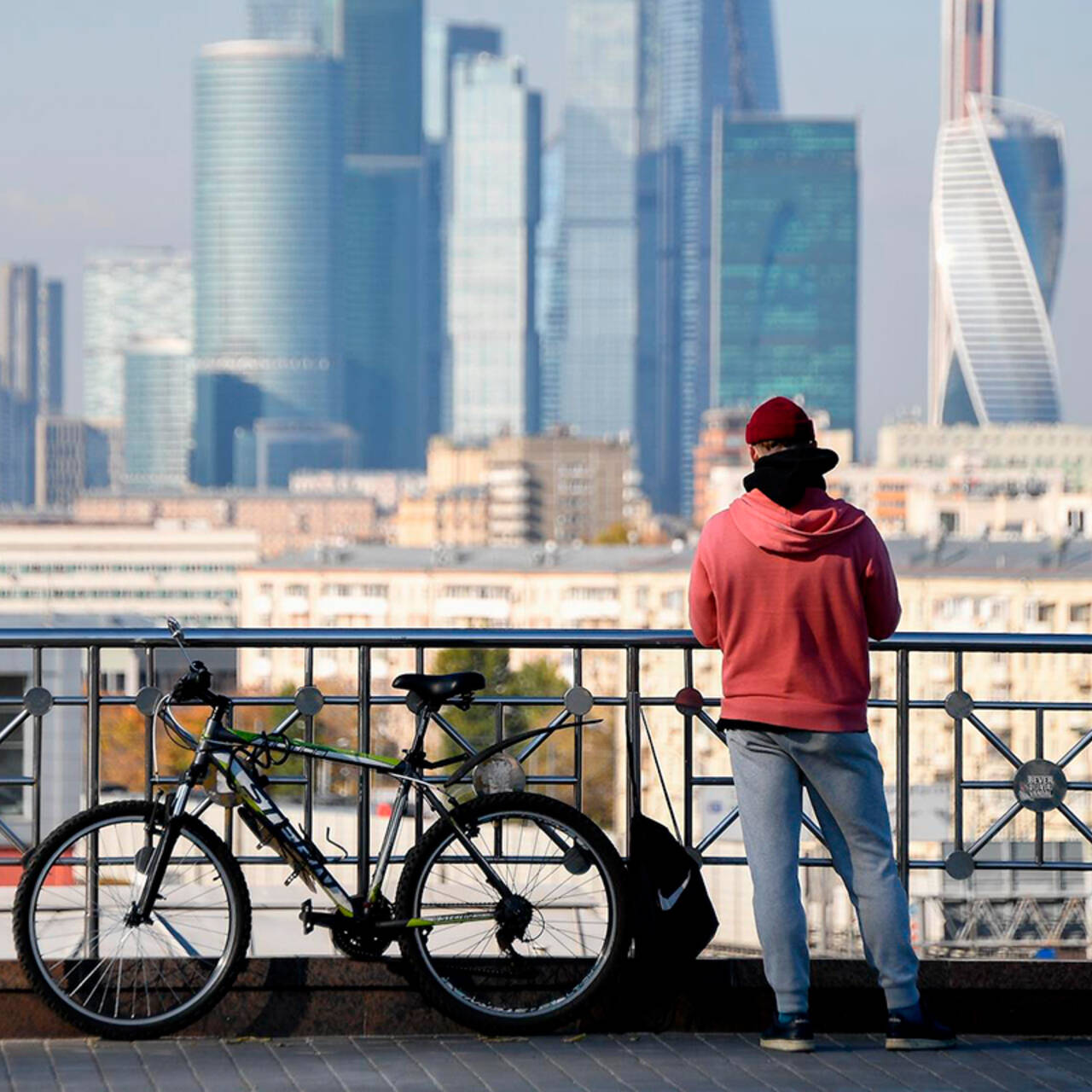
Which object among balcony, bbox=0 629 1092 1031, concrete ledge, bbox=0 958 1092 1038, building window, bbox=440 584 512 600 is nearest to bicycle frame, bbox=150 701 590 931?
balcony, bbox=0 629 1092 1031

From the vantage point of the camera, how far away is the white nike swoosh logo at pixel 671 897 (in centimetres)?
638

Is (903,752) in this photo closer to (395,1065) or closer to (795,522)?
(795,522)

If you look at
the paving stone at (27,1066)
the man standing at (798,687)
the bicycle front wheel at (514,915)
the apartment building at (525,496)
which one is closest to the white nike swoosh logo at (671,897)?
the bicycle front wheel at (514,915)

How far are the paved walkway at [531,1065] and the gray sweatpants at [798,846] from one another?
0.73 feet

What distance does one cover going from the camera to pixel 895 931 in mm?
6230

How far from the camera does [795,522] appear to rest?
6152mm

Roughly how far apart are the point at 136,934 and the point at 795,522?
2.06 m

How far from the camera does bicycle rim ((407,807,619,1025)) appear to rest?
6.34 meters

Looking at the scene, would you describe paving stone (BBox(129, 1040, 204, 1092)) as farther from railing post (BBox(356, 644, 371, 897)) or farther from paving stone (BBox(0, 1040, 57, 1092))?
railing post (BBox(356, 644, 371, 897))

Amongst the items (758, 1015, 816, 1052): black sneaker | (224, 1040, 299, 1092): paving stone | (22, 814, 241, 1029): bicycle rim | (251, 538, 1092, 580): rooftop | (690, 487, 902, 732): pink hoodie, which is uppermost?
(690, 487, 902, 732): pink hoodie

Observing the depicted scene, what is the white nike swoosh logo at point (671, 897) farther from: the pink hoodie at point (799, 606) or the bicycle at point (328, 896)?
the pink hoodie at point (799, 606)

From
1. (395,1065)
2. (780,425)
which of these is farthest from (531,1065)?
(780,425)

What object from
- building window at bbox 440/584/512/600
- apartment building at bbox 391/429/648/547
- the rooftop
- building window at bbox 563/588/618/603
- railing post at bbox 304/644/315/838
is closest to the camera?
railing post at bbox 304/644/315/838

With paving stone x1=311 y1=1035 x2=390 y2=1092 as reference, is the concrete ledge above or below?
above
